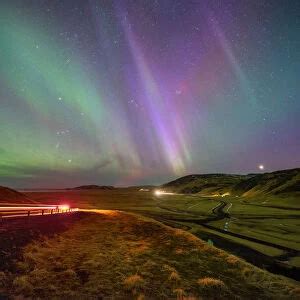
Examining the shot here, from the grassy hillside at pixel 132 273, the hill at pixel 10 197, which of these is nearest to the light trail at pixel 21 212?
the grassy hillside at pixel 132 273

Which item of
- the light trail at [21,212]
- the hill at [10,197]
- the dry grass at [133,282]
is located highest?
the hill at [10,197]

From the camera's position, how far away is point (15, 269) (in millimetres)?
21969

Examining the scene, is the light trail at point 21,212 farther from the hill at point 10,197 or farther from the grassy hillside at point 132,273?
the hill at point 10,197

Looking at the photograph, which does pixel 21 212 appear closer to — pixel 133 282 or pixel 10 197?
pixel 133 282

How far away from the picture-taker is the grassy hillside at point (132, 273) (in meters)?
19.3

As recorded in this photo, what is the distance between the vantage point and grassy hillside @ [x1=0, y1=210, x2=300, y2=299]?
19328 millimetres

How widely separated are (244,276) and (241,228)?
3921cm

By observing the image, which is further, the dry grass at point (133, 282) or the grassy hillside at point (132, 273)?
the dry grass at point (133, 282)

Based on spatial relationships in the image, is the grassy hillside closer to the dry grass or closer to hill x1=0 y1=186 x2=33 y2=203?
the dry grass

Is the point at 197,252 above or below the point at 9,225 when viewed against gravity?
below

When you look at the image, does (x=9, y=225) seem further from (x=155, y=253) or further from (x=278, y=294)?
(x=278, y=294)

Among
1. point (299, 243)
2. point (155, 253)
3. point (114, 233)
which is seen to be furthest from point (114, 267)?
point (299, 243)

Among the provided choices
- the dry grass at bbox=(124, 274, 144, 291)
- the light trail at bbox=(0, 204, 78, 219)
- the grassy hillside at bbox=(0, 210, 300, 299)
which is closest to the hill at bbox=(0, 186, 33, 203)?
the light trail at bbox=(0, 204, 78, 219)

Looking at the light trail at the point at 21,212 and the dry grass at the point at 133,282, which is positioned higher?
the light trail at the point at 21,212
